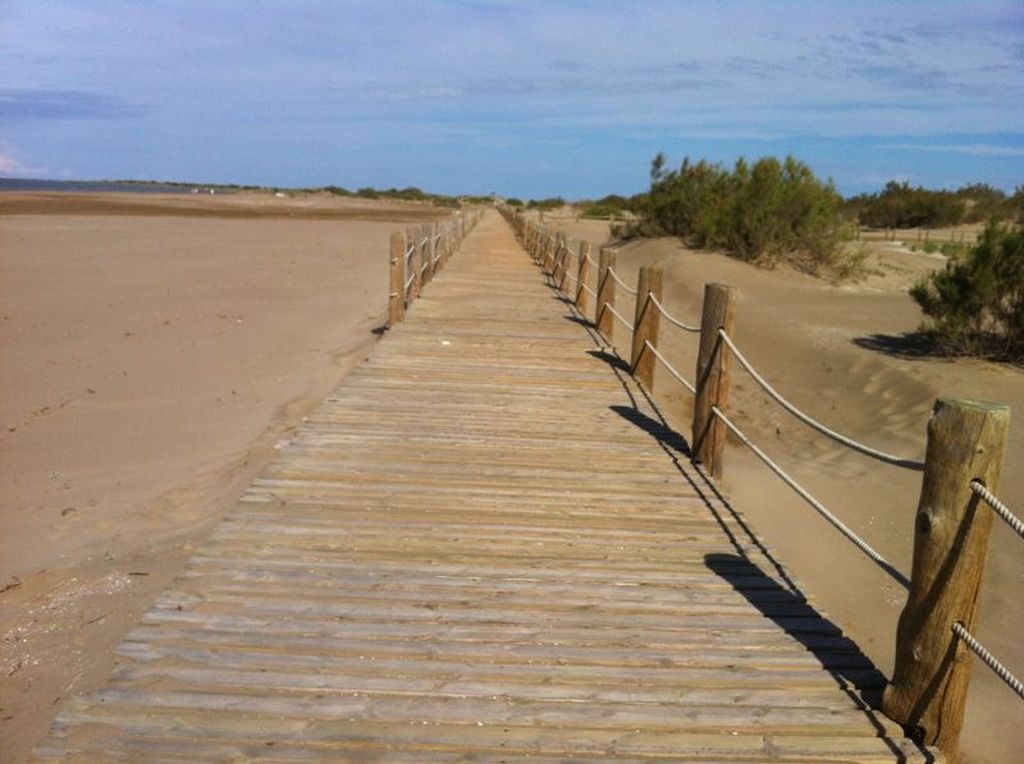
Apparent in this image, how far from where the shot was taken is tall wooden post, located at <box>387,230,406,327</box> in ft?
36.7

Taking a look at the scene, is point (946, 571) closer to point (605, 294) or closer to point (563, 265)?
point (605, 294)

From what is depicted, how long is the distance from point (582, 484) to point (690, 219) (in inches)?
988

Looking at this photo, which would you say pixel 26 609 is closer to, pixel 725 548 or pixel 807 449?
pixel 725 548

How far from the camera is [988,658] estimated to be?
9.24 feet

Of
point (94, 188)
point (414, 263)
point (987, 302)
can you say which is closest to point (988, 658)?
point (414, 263)

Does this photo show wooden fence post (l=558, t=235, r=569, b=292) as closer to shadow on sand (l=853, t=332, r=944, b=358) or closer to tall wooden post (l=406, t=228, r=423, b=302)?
tall wooden post (l=406, t=228, r=423, b=302)

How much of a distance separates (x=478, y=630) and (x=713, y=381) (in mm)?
2955

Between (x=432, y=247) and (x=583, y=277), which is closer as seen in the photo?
(x=583, y=277)

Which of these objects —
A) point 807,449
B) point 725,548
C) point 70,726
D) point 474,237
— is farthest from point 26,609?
point 474,237

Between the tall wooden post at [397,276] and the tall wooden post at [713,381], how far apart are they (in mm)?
5692

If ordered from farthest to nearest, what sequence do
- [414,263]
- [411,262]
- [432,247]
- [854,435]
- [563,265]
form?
[563,265], [432,247], [414,263], [411,262], [854,435]

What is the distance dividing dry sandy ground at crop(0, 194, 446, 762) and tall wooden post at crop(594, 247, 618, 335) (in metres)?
3.37

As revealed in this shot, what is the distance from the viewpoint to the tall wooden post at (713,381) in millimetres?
5922

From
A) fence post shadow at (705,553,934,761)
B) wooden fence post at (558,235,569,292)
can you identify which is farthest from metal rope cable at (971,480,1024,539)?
wooden fence post at (558,235,569,292)
